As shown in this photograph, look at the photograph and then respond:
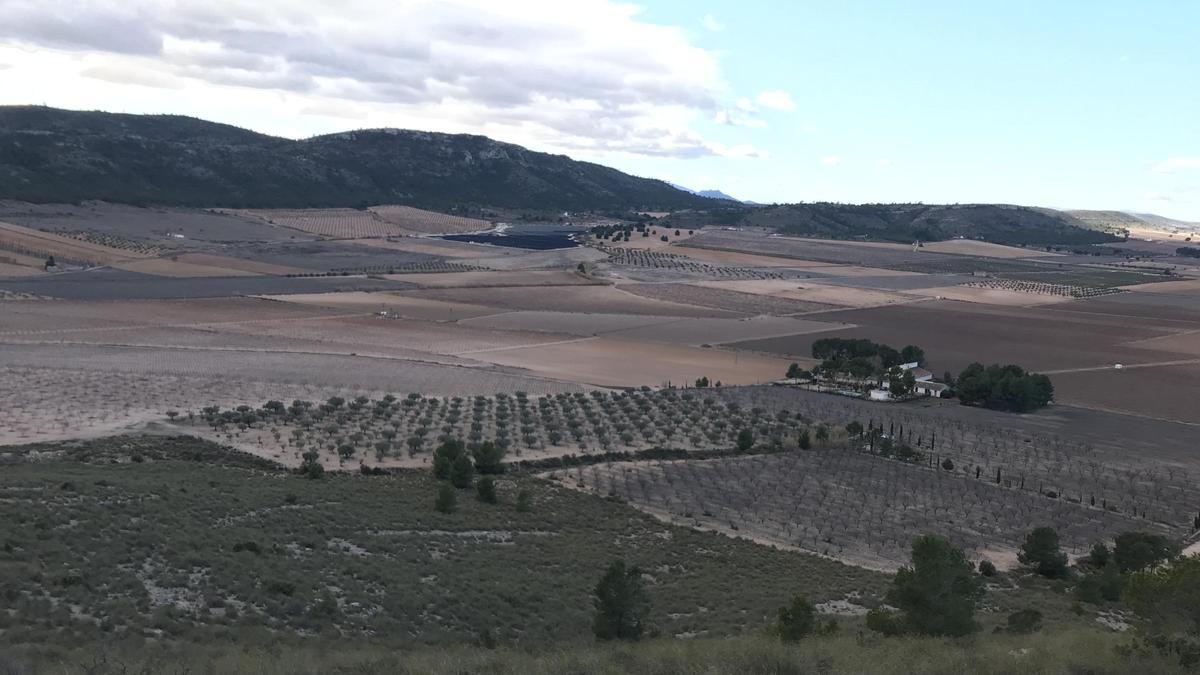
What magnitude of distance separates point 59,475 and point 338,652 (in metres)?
14.8

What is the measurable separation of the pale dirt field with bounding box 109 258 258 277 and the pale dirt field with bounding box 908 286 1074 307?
77.9 m

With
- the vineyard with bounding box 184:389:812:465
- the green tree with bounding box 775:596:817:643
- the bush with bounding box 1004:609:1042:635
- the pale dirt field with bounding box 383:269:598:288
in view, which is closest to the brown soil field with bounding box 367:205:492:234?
the pale dirt field with bounding box 383:269:598:288

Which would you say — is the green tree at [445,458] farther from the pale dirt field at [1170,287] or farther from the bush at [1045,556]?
the pale dirt field at [1170,287]

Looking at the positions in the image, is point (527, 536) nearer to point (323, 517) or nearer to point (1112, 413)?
point (323, 517)

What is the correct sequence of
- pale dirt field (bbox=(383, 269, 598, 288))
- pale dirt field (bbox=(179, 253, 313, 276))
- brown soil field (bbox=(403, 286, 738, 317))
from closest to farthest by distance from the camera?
brown soil field (bbox=(403, 286, 738, 317)) < pale dirt field (bbox=(383, 269, 598, 288)) < pale dirt field (bbox=(179, 253, 313, 276))

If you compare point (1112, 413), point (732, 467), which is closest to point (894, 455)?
point (732, 467)

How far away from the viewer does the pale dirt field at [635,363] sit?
6256 cm

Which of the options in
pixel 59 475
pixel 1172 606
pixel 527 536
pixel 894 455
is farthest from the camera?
pixel 894 455

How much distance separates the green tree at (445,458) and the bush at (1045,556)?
18.2 meters

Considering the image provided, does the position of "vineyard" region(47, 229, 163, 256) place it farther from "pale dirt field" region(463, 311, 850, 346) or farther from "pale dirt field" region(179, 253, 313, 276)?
"pale dirt field" region(463, 311, 850, 346)

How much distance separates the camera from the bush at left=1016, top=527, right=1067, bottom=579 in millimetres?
29875

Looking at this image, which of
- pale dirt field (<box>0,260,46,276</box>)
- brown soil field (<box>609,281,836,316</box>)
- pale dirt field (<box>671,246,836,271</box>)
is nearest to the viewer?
pale dirt field (<box>0,260,46,276</box>)

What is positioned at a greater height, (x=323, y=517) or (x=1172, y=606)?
(x=1172, y=606)

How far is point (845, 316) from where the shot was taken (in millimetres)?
97875
